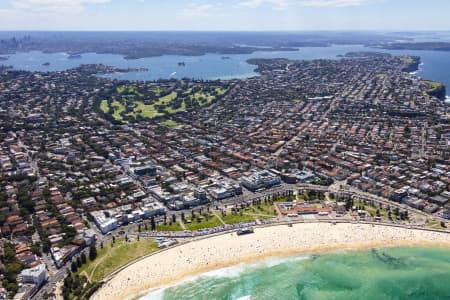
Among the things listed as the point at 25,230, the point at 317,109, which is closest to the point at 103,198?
the point at 25,230


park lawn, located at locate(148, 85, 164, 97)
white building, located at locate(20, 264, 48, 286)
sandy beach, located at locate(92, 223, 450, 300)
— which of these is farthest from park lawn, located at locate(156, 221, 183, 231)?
park lawn, located at locate(148, 85, 164, 97)

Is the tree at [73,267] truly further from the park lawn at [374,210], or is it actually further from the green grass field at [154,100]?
the green grass field at [154,100]

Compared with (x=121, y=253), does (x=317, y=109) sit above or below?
above

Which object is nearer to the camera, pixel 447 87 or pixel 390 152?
pixel 390 152

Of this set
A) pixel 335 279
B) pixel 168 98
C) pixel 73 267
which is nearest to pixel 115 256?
pixel 73 267

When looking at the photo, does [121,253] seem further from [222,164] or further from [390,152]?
[390,152]

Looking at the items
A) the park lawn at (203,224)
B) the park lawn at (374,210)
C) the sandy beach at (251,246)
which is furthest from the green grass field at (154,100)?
the park lawn at (374,210)
